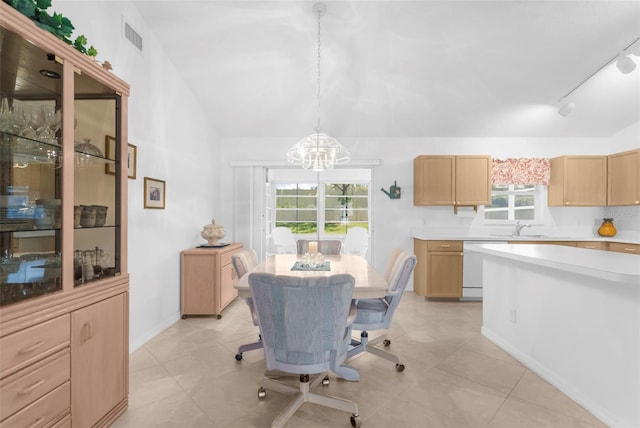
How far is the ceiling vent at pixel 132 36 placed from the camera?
110 inches

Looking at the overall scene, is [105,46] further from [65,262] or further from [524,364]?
[524,364]

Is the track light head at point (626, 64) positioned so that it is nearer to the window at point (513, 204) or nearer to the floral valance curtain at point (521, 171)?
the floral valance curtain at point (521, 171)

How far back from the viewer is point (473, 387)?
7.35 feet

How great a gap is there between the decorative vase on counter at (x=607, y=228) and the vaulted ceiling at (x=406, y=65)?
52.6 inches

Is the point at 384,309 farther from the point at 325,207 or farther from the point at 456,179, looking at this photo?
the point at 325,207

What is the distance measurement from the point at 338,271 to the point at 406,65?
8.46 feet

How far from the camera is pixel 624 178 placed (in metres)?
4.44

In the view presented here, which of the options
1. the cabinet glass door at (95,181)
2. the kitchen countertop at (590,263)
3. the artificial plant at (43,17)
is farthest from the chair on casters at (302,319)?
the artificial plant at (43,17)

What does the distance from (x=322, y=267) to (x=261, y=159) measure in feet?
10.2

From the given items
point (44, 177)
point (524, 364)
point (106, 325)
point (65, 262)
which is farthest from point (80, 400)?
point (524, 364)

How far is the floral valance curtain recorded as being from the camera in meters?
4.93

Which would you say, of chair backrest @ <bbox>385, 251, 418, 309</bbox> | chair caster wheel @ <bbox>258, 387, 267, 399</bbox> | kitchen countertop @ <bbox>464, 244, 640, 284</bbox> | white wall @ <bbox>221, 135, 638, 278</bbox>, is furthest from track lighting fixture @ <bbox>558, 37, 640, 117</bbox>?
chair caster wheel @ <bbox>258, 387, 267, 399</bbox>

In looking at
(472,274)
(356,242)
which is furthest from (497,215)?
(356,242)

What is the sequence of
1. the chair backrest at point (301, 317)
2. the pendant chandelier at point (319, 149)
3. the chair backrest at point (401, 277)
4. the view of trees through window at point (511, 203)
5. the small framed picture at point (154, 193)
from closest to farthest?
the chair backrest at point (301, 317) → the chair backrest at point (401, 277) → the pendant chandelier at point (319, 149) → the small framed picture at point (154, 193) → the view of trees through window at point (511, 203)
